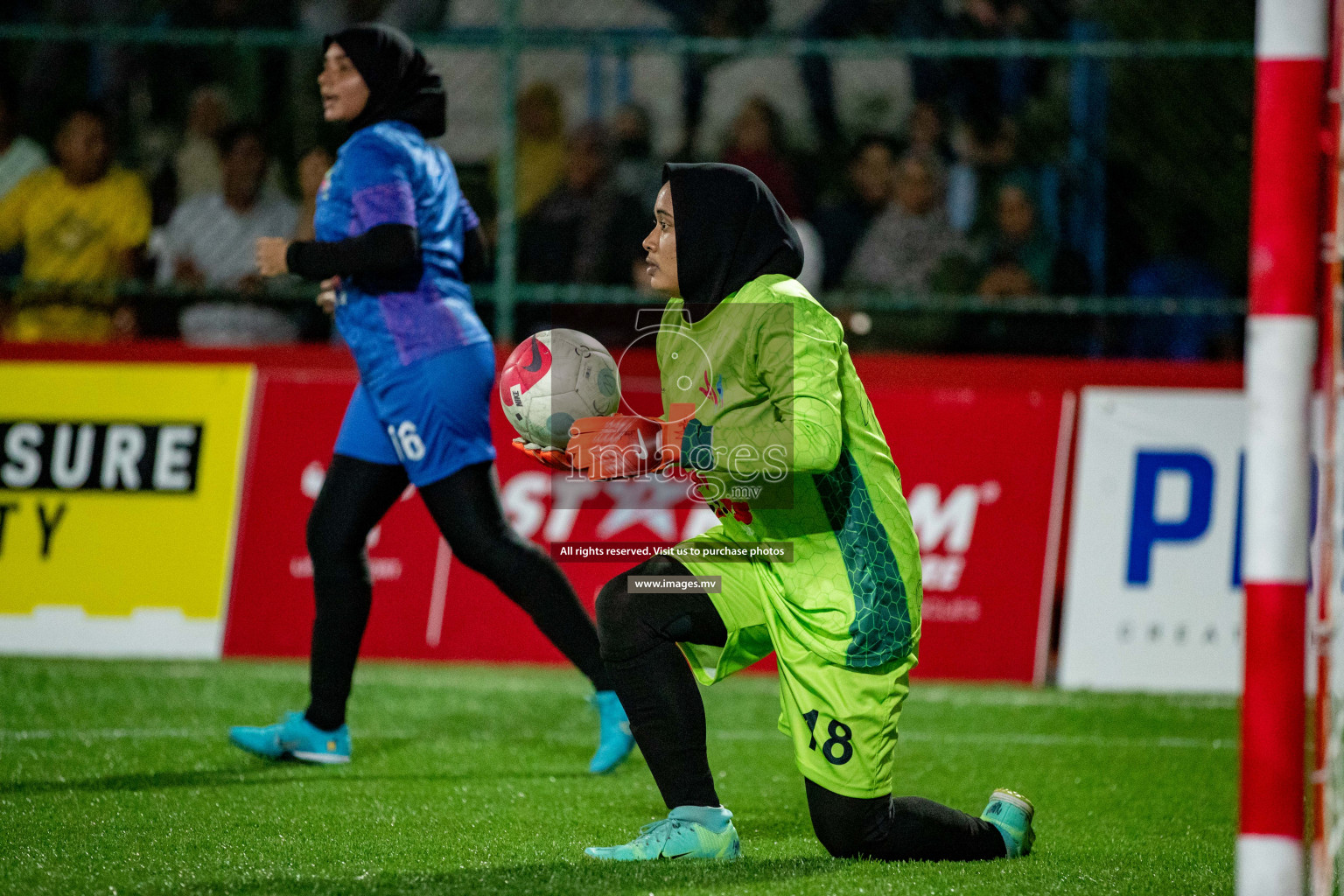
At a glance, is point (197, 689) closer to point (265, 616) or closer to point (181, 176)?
point (265, 616)

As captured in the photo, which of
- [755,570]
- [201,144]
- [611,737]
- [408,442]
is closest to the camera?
[755,570]

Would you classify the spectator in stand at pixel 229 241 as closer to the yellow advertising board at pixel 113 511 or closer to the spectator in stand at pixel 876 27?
the yellow advertising board at pixel 113 511

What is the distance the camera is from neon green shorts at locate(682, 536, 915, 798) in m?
3.21

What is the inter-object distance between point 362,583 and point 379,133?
1.31m

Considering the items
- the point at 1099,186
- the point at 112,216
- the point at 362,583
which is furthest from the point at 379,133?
the point at 1099,186

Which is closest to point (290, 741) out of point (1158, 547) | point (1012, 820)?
point (1012, 820)

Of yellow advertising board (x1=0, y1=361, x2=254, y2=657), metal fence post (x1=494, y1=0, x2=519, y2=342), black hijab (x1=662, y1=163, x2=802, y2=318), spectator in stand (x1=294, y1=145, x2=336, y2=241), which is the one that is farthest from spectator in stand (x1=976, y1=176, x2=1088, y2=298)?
black hijab (x1=662, y1=163, x2=802, y2=318)

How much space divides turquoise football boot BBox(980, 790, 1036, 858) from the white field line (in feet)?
5.25

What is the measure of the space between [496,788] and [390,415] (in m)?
1.09

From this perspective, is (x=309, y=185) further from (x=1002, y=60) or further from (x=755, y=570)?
(x=755, y=570)

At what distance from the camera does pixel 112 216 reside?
7664 mm

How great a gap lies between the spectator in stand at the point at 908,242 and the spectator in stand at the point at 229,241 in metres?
2.92

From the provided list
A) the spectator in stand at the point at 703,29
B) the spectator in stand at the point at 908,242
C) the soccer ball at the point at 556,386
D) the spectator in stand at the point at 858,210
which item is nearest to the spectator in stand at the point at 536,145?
the spectator in stand at the point at 703,29

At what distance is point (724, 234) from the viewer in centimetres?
328
